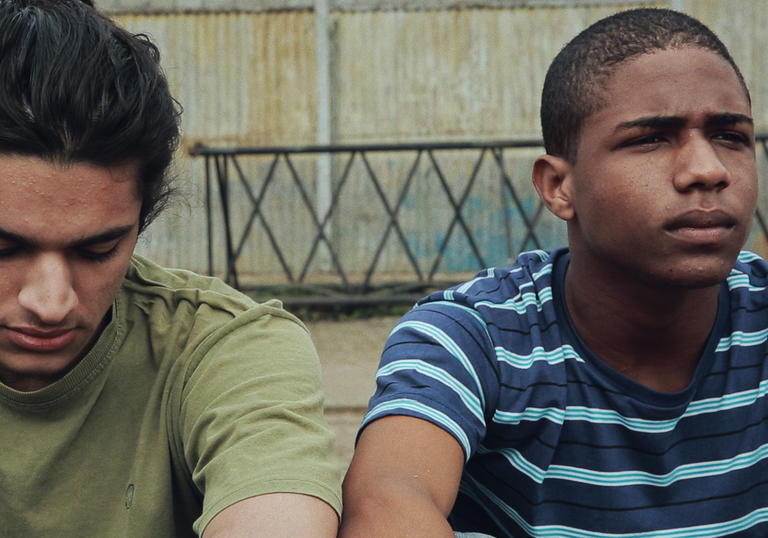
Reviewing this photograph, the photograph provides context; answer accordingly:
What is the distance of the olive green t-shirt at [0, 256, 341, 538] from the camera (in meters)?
1.77

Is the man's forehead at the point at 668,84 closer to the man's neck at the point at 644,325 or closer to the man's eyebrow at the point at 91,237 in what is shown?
the man's neck at the point at 644,325

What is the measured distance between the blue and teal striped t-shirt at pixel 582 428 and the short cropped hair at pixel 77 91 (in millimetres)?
632

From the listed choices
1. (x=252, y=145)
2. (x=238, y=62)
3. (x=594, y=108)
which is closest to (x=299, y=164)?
(x=252, y=145)

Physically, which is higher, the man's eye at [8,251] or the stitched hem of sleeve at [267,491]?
the man's eye at [8,251]

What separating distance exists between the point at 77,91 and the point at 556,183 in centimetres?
104

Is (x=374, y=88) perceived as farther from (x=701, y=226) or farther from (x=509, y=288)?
(x=701, y=226)

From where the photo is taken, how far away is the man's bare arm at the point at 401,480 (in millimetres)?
1646

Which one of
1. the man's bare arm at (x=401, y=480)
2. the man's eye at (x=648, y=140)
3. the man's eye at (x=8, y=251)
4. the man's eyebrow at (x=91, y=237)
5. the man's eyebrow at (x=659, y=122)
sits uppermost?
the man's eyebrow at (x=659, y=122)

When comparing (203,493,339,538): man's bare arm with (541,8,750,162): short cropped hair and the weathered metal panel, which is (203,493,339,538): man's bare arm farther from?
the weathered metal panel

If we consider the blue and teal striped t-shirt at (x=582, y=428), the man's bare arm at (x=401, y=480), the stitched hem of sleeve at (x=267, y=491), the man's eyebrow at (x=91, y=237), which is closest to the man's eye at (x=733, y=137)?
the blue and teal striped t-shirt at (x=582, y=428)

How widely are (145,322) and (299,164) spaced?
675 centimetres

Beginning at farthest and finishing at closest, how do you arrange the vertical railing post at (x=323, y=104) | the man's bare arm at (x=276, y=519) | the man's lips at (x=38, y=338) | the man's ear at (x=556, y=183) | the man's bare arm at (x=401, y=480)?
the vertical railing post at (x=323, y=104)
the man's ear at (x=556, y=183)
the man's lips at (x=38, y=338)
the man's bare arm at (x=401, y=480)
the man's bare arm at (x=276, y=519)

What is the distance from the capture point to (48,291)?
1.71m

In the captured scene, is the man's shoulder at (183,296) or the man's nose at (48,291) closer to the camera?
the man's nose at (48,291)
